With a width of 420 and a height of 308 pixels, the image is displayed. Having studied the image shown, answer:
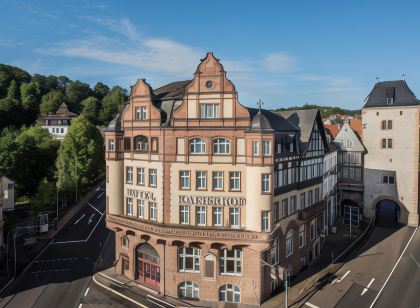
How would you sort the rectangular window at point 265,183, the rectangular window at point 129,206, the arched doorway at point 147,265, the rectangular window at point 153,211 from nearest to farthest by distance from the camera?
1. the rectangular window at point 265,183
2. the rectangular window at point 153,211
3. the arched doorway at point 147,265
4. the rectangular window at point 129,206

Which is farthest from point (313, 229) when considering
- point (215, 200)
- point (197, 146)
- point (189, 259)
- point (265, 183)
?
point (197, 146)

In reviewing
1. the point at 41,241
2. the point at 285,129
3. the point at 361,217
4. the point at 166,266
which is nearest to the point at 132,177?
the point at 166,266

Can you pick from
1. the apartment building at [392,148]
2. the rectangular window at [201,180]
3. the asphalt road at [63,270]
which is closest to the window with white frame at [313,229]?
the rectangular window at [201,180]

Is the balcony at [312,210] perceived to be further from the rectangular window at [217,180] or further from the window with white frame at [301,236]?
the rectangular window at [217,180]

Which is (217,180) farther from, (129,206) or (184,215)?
(129,206)

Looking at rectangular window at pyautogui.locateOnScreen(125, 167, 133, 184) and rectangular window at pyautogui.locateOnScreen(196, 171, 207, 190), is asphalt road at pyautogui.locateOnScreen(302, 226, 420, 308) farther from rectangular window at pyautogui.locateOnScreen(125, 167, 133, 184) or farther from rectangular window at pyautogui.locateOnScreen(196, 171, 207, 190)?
rectangular window at pyautogui.locateOnScreen(125, 167, 133, 184)

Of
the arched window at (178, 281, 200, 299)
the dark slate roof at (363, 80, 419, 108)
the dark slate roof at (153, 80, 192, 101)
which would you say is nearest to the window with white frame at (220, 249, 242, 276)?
the arched window at (178, 281, 200, 299)

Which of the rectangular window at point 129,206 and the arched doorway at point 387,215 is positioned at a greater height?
the rectangular window at point 129,206
